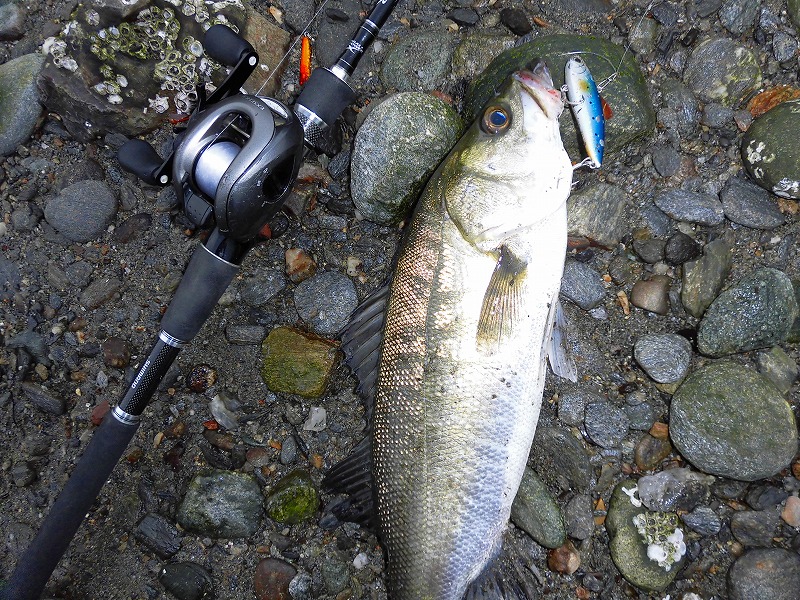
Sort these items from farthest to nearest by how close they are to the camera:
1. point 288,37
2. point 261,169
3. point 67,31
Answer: point 288,37
point 67,31
point 261,169

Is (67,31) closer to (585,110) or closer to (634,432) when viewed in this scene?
(585,110)

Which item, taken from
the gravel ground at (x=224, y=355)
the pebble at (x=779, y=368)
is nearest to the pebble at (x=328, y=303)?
the gravel ground at (x=224, y=355)

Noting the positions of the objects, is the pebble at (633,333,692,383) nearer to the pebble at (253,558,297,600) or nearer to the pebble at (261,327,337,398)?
the pebble at (261,327,337,398)

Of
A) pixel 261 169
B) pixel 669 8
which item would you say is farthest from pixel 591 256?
pixel 261 169

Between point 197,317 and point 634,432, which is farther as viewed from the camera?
point 634,432

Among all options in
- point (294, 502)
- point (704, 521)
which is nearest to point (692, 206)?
point (704, 521)

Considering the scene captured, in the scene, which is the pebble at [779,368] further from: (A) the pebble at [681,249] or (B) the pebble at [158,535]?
(B) the pebble at [158,535]

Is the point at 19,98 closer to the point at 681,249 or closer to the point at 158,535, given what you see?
the point at 158,535
